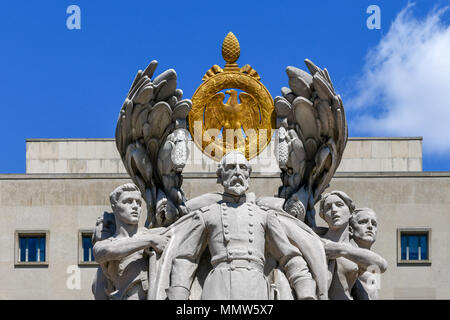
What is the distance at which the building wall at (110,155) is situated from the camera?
191 feet

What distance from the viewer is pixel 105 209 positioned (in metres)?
55.5

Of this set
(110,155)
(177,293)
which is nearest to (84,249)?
(110,155)

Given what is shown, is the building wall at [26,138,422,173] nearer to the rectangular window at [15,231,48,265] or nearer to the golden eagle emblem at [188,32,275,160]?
the rectangular window at [15,231,48,265]

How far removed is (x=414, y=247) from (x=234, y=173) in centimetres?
3203

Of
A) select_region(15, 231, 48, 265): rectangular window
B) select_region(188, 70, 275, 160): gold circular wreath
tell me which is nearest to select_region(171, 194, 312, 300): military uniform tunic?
select_region(188, 70, 275, 160): gold circular wreath

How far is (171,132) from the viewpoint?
87.8 feet

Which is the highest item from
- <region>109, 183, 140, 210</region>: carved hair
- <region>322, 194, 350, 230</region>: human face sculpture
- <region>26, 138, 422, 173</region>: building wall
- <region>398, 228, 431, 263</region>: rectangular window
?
<region>26, 138, 422, 173</region>: building wall

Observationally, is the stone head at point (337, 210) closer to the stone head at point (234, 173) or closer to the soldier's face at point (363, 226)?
the soldier's face at point (363, 226)

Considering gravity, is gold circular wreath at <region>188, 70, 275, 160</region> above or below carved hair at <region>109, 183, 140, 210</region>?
above

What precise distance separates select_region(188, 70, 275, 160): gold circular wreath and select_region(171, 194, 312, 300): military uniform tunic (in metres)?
4.13

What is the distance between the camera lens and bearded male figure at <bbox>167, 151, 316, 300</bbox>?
24.9m
